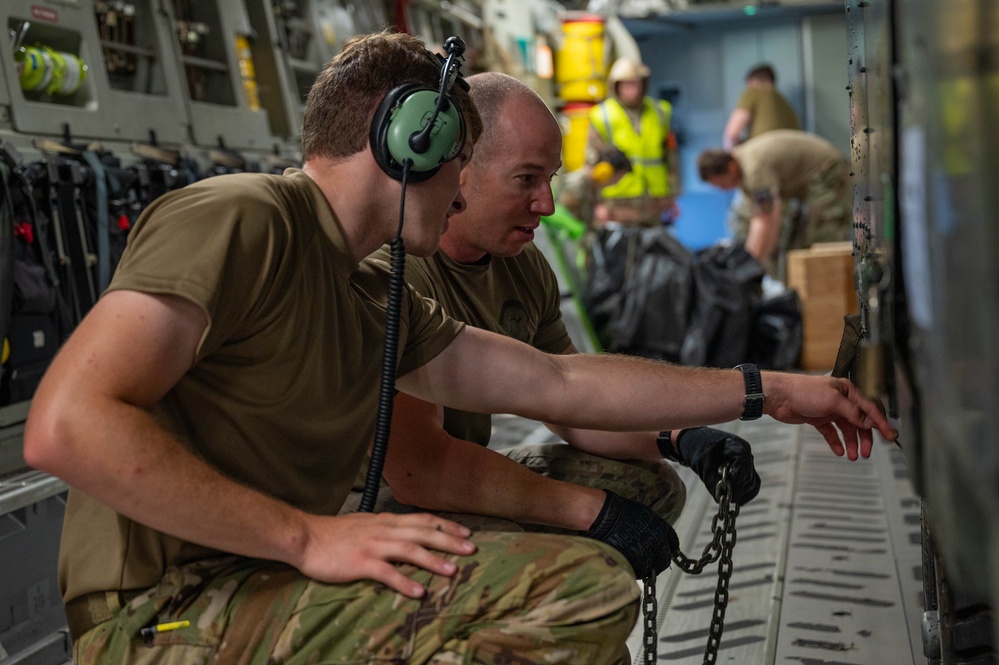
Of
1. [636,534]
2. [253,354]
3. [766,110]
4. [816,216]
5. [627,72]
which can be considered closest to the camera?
[253,354]

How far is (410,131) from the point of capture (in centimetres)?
169

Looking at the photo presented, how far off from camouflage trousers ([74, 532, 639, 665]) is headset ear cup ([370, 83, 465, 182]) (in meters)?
0.60

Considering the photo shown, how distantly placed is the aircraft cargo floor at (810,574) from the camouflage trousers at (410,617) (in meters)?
1.34

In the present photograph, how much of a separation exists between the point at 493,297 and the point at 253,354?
41.2 inches

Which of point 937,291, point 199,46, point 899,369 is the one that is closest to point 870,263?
point 899,369

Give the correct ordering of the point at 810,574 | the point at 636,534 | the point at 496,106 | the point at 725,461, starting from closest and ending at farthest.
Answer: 1. the point at 636,534
2. the point at 725,461
3. the point at 496,106
4. the point at 810,574

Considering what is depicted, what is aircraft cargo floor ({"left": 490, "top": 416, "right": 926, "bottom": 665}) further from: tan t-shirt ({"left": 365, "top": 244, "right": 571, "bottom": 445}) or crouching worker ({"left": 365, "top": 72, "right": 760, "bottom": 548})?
tan t-shirt ({"left": 365, "top": 244, "right": 571, "bottom": 445})

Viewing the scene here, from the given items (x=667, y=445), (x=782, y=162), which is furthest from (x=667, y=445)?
(x=782, y=162)

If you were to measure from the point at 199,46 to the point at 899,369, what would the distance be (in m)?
4.95

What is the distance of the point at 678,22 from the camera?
461 inches

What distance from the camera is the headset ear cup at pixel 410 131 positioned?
170 cm

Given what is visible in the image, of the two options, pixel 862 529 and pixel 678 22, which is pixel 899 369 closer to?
pixel 862 529

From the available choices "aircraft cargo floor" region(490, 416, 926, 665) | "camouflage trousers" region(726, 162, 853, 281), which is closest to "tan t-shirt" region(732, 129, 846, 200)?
"camouflage trousers" region(726, 162, 853, 281)

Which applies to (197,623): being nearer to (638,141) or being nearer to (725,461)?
(725,461)
